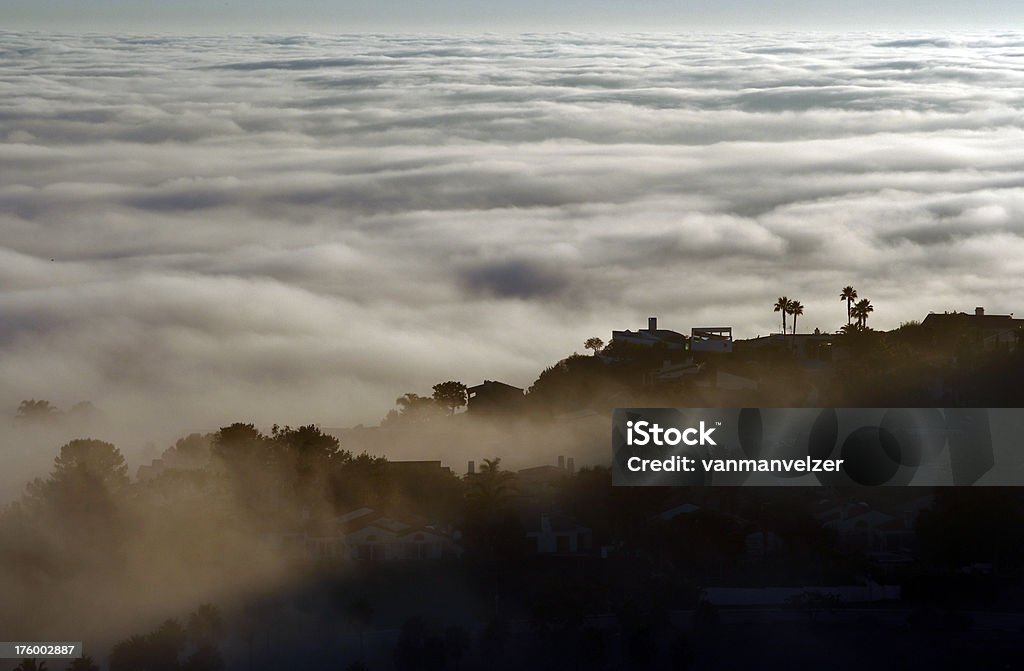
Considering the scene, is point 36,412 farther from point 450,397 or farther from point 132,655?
point 132,655

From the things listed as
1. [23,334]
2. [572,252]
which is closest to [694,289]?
[572,252]

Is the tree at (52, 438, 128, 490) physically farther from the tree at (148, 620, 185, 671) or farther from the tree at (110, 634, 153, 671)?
the tree at (110, 634, 153, 671)

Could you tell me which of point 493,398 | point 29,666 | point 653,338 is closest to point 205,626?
point 29,666

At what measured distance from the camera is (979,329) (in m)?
66.5

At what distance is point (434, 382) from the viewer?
72812 mm

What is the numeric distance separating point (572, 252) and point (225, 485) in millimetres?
86108

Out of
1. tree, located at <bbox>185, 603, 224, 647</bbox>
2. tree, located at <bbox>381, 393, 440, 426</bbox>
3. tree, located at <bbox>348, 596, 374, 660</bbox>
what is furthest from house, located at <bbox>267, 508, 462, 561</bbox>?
tree, located at <bbox>381, 393, 440, 426</bbox>

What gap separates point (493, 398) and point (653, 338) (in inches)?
526

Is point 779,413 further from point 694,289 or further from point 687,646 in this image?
point 694,289

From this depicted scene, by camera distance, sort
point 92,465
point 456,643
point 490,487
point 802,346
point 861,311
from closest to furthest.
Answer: point 456,643 < point 490,487 < point 92,465 < point 802,346 < point 861,311

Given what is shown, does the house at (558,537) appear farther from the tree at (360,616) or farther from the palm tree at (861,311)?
the palm tree at (861,311)

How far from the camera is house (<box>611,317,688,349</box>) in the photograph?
70.3 metres

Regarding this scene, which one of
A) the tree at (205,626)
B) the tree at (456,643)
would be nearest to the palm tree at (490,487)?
the tree at (456,643)

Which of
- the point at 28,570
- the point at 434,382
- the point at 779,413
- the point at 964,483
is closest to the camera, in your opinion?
the point at 28,570
